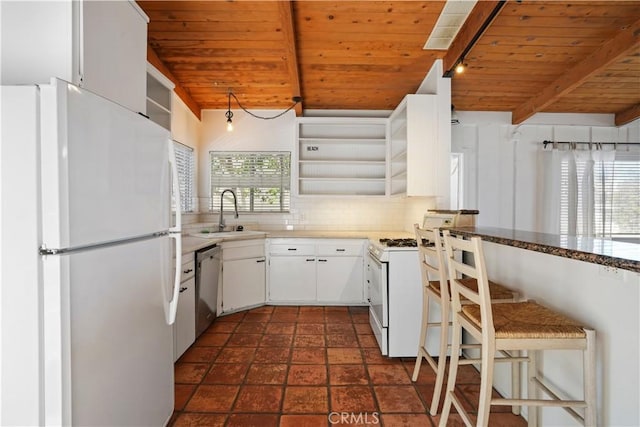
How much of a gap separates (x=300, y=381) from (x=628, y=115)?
202 inches

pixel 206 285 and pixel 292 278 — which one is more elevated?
pixel 206 285

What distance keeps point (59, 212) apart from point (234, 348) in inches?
81.9

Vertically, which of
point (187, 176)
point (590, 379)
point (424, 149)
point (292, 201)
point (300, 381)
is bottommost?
point (300, 381)

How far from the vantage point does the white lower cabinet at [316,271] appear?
367 centimetres

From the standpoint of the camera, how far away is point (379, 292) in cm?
262

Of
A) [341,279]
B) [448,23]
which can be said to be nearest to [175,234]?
[341,279]

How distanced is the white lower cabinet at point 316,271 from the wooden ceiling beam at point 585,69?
2.70m

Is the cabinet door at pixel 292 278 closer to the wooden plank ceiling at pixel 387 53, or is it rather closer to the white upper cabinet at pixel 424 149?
the white upper cabinet at pixel 424 149

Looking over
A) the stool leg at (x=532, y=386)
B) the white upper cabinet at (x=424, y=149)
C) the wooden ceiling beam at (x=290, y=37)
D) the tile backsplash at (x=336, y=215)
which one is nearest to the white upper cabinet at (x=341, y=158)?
the tile backsplash at (x=336, y=215)

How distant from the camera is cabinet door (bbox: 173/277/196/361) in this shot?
2360 millimetres

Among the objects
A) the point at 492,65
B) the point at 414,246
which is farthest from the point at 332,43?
the point at 414,246

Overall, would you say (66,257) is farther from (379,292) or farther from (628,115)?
(628,115)

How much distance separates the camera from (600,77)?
3.54 meters

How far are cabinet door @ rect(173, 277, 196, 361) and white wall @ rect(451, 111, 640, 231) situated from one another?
3.51 meters
